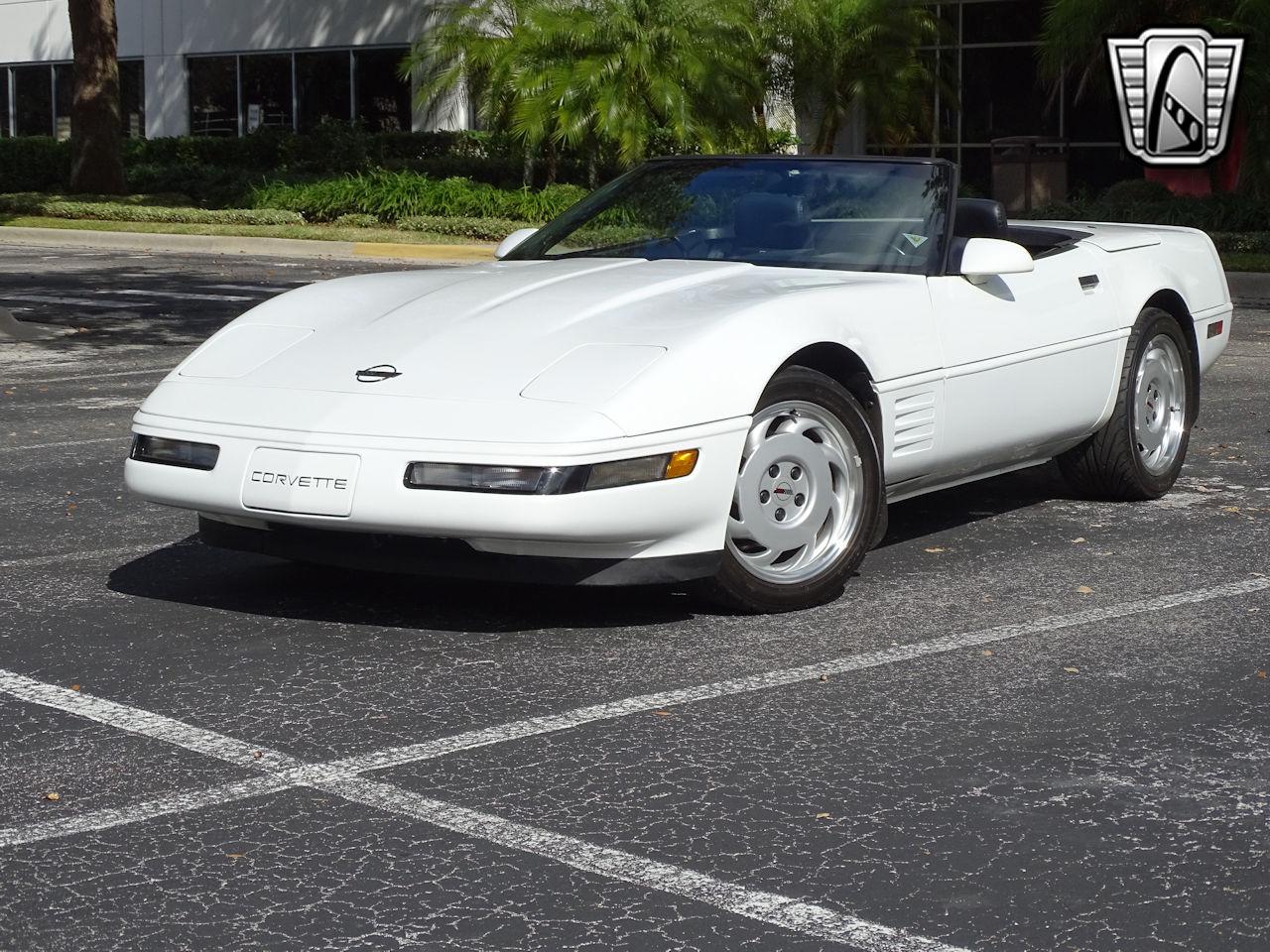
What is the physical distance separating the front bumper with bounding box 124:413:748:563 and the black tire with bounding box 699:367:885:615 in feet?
0.65

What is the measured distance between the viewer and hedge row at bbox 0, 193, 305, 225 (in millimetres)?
27500

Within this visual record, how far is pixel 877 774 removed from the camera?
4.09 m

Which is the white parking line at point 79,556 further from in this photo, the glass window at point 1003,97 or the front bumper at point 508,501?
the glass window at point 1003,97

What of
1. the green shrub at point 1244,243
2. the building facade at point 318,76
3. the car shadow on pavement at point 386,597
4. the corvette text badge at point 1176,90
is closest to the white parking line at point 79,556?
the car shadow on pavement at point 386,597

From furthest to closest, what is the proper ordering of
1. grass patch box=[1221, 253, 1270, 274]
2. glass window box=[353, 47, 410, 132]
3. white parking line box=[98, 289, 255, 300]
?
glass window box=[353, 47, 410, 132] → grass patch box=[1221, 253, 1270, 274] → white parking line box=[98, 289, 255, 300]

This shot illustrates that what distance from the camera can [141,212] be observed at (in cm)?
2845

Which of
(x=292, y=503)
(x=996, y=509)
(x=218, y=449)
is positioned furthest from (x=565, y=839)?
(x=996, y=509)

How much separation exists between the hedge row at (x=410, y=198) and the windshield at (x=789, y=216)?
19596mm

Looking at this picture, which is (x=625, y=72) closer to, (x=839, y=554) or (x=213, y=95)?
(x=213, y=95)

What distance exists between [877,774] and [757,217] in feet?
9.12

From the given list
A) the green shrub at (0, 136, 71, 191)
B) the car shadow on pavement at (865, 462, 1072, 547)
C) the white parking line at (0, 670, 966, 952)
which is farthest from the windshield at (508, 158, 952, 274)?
the green shrub at (0, 136, 71, 191)

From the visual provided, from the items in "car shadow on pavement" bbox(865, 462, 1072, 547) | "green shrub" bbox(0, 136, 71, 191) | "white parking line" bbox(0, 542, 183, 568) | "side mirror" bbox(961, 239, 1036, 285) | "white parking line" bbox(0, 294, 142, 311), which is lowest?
"car shadow on pavement" bbox(865, 462, 1072, 547)

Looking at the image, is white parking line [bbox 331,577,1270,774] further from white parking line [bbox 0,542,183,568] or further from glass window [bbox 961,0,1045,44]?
glass window [bbox 961,0,1045,44]

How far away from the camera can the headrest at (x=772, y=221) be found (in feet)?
20.8
